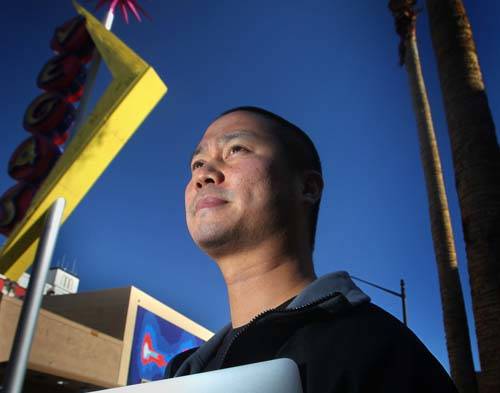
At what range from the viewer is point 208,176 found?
4.70ft

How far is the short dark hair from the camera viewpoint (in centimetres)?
151

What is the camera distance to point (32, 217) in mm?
7461

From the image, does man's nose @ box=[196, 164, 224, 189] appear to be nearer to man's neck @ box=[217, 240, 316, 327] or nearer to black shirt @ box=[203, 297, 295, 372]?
man's neck @ box=[217, 240, 316, 327]

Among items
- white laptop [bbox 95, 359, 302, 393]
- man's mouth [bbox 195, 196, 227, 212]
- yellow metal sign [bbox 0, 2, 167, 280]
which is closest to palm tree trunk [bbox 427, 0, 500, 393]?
man's mouth [bbox 195, 196, 227, 212]

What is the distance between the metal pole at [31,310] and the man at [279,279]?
2.83 metres

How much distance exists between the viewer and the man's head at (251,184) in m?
1.34

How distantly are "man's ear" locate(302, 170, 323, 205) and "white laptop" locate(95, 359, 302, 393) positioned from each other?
77cm

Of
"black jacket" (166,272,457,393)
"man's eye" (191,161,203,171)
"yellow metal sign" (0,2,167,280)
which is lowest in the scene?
"black jacket" (166,272,457,393)

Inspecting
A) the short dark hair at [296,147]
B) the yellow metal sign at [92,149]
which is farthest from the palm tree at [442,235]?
the short dark hair at [296,147]

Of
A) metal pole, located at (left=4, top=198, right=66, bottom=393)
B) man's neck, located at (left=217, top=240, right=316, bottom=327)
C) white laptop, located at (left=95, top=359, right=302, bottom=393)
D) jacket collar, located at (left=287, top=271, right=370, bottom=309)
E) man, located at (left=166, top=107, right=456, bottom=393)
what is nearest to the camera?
white laptop, located at (left=95, top=359, right=302, bottom=393)

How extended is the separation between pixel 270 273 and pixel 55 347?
12784 mm

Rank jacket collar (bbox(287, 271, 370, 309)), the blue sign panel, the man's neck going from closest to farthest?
1. jacket collar (bbox(287, 271, 370, 309))
2. the man's neck
3. the blue sign panel

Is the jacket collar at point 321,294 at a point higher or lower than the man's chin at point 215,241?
lower

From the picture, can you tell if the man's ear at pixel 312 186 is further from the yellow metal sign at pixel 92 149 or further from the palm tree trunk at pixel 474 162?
the yellow metal sign at pixel 92 149
